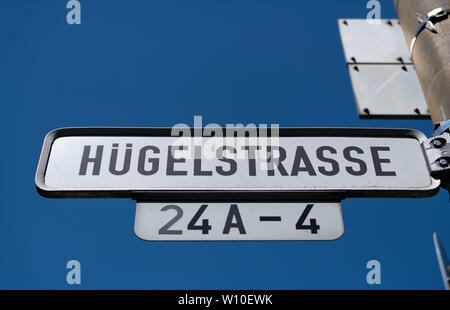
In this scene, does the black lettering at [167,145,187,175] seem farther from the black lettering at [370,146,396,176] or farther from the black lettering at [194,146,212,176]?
the black lettering at [370,146,396,176]

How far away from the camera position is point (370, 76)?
262 cm

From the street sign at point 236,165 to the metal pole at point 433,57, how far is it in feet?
0.78

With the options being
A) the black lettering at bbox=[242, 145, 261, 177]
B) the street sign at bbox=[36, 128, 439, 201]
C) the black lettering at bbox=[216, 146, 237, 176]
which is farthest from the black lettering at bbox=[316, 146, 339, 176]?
the black lettering at bbox=[216, 146, 237, 176]

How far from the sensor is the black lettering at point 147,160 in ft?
6.45

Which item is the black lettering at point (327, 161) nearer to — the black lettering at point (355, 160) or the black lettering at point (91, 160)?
the black lettering at point (355, 160)

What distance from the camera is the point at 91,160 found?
78.3 inches

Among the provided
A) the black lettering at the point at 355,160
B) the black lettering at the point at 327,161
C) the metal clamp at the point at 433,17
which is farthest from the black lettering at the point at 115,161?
the metal clamp at the point at 433,17

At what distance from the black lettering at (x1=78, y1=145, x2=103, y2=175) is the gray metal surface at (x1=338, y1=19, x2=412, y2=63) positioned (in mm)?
1630

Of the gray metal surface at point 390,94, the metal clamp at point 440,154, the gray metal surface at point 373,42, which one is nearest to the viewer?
the metal clamp at point 440,154

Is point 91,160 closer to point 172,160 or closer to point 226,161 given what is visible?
point 172,160

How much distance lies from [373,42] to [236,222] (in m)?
1.68
